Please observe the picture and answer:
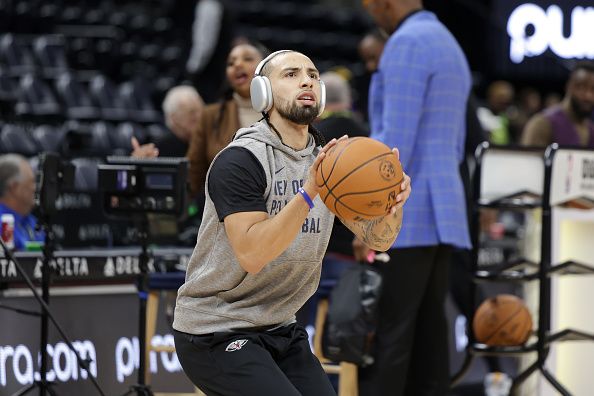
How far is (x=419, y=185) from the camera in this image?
5090 millimetres

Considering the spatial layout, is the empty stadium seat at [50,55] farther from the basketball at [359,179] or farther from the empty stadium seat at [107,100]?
the basketball at [359,179]

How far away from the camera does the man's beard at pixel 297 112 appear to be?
11.2ft

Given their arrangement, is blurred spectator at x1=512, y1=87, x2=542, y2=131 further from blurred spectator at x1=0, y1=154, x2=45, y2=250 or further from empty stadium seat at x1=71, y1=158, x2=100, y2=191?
blurred spectator at x1=0, y1=154, x2=45, y2=250

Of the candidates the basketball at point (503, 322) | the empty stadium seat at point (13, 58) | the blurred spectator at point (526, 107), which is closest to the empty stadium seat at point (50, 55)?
the empty stadium seat at point (13, 58)

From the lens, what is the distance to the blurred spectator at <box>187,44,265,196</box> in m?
5.43

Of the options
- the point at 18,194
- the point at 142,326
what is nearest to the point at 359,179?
the point at 142,326

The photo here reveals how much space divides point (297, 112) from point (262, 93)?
0.41 feet

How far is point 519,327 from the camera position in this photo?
5.58 meters

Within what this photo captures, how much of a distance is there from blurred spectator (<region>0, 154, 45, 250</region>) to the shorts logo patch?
10.6 ft

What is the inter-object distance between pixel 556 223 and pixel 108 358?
2.59m

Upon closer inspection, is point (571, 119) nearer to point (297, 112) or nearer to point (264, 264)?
point (297, 112)

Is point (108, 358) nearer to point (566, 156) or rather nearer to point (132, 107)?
point (566, 156)

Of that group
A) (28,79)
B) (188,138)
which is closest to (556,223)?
(188,138)

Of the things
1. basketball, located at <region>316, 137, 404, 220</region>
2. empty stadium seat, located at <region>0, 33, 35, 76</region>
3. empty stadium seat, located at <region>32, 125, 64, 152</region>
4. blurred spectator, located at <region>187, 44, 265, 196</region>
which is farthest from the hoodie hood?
empty stadium seat, located at <region>0, 33, 35, 76</region>
